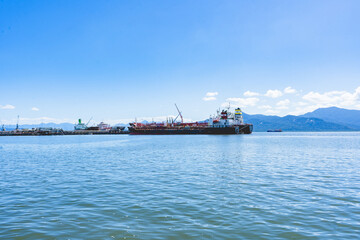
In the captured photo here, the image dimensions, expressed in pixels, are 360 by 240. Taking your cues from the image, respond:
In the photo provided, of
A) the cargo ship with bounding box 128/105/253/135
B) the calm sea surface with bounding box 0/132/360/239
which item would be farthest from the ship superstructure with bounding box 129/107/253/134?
the calm sea surface with bounding box 0/132/360/239

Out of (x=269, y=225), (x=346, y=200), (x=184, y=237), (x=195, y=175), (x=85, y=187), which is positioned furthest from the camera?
(x=195, y=175)

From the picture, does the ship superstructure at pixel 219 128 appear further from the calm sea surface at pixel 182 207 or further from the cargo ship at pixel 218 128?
the calm sea surface at pixel 182 207

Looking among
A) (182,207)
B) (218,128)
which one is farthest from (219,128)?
(182,207)

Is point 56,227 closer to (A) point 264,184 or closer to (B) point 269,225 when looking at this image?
(B) point 269,225

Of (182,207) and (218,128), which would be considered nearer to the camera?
(182,207)

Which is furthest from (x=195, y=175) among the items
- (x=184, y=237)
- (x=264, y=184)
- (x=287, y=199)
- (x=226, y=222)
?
(x=184, y=237)

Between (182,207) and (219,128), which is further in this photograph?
(219,128)

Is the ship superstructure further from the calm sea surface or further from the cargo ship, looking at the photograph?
the calm sea surface

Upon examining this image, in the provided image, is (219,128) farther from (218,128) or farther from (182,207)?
(182,207)

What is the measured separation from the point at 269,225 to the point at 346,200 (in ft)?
23.7

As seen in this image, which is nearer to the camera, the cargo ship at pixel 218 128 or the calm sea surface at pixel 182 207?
the calm sea surface at pixel 182 207

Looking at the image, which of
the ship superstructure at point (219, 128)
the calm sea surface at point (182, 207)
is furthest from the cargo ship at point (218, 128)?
the calm sea surface at point (182, 207)

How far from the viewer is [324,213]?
37.2 ft

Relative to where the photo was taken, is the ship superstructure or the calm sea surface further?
the ship superstructure
